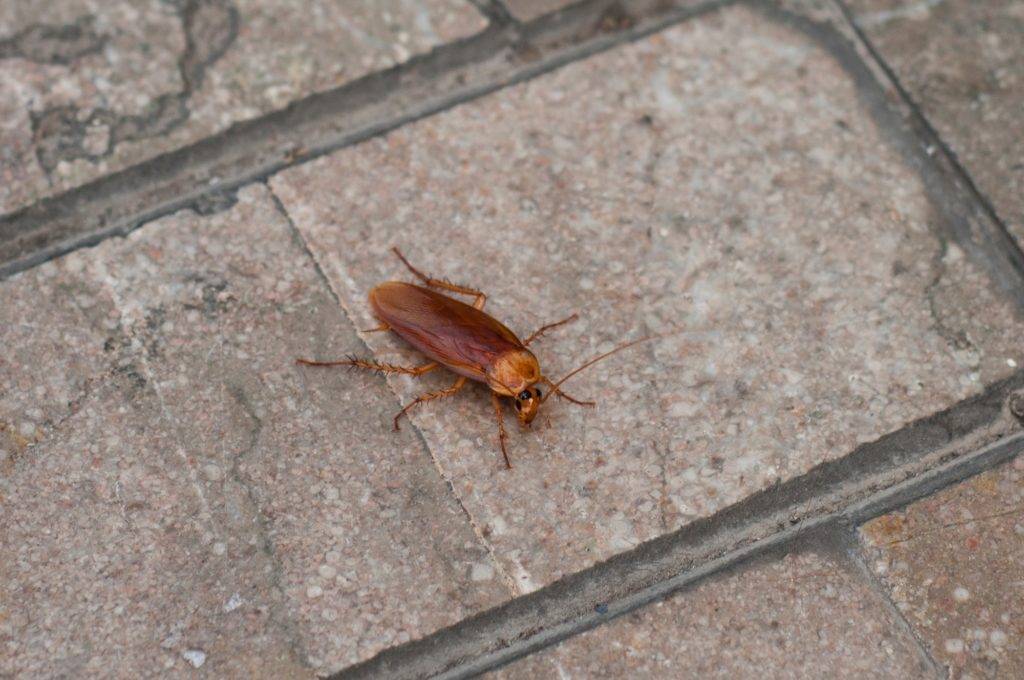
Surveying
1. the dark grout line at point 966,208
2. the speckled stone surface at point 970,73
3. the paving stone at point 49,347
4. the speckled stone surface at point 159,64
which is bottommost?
the paving stone at point 49,347

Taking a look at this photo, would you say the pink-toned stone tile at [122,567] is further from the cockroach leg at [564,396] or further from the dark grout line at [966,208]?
the dark grout line at [966,208]

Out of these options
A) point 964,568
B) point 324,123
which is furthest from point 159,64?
point 964,568

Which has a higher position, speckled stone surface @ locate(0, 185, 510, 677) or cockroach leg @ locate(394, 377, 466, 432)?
cockroach leg @ locate(394, 377, 466, 432)

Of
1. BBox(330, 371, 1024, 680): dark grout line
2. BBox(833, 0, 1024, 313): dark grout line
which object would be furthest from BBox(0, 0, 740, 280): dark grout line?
BBox(330, 371, 1024, 680): dark grout line

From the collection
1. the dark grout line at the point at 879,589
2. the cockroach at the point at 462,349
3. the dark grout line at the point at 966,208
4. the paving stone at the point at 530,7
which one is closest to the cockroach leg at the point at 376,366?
the cockroach at the point at 462,349

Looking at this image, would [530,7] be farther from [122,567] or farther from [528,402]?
[122,567]

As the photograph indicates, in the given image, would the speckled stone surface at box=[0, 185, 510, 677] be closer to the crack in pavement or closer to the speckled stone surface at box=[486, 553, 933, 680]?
the crack in pavement

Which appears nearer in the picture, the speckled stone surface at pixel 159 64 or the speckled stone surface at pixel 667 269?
the speckled stone surface at pixel 667 269
